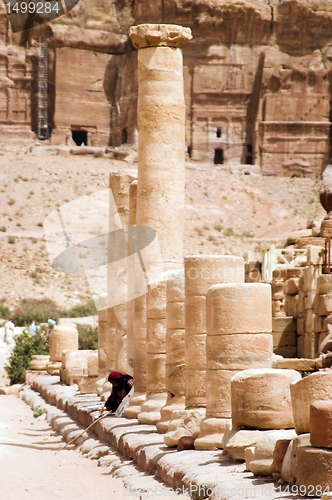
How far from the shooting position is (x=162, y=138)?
46.6 ft

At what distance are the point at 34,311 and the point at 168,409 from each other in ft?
97.6

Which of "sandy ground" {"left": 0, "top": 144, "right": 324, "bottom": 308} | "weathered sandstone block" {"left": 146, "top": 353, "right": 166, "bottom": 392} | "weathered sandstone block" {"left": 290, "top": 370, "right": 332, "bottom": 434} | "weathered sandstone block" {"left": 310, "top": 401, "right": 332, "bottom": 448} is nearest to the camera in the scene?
"weathered sandstone block" {"left": 310, "top": 401, "right": 332, "bottom": 448}

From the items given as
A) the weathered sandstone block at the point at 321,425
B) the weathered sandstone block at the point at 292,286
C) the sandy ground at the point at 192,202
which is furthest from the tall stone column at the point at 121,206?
the sandy ground at the point at 192,202

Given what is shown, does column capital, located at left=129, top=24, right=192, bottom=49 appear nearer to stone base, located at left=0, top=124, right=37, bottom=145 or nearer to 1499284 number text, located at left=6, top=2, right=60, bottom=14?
stone base, located at left=0, top=124, right=37, bottom=145

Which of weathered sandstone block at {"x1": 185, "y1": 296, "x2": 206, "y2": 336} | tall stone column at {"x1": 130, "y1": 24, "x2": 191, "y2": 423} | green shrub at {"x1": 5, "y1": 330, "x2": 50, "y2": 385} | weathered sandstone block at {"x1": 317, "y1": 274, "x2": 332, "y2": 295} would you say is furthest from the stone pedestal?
green shrub at {"x1": 5, "y1": 330, "x2": 50, "y2": 385}

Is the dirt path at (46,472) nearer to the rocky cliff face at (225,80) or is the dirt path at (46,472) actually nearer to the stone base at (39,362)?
the stone base at (39,362)

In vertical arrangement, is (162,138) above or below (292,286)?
above

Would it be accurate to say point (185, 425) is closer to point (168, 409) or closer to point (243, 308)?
point (168, 409)

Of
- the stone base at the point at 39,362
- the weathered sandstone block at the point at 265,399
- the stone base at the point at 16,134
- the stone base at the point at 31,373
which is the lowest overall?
the stone base at the point at 31,373

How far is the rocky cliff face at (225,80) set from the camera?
5894 cm

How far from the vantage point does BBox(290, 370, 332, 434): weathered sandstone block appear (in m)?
7.66

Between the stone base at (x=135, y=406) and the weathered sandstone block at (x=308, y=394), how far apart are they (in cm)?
600

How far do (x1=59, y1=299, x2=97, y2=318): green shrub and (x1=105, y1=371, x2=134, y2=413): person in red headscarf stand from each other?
1062 inches

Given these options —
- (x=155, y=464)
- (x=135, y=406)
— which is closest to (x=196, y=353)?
(x=155, y=464)
